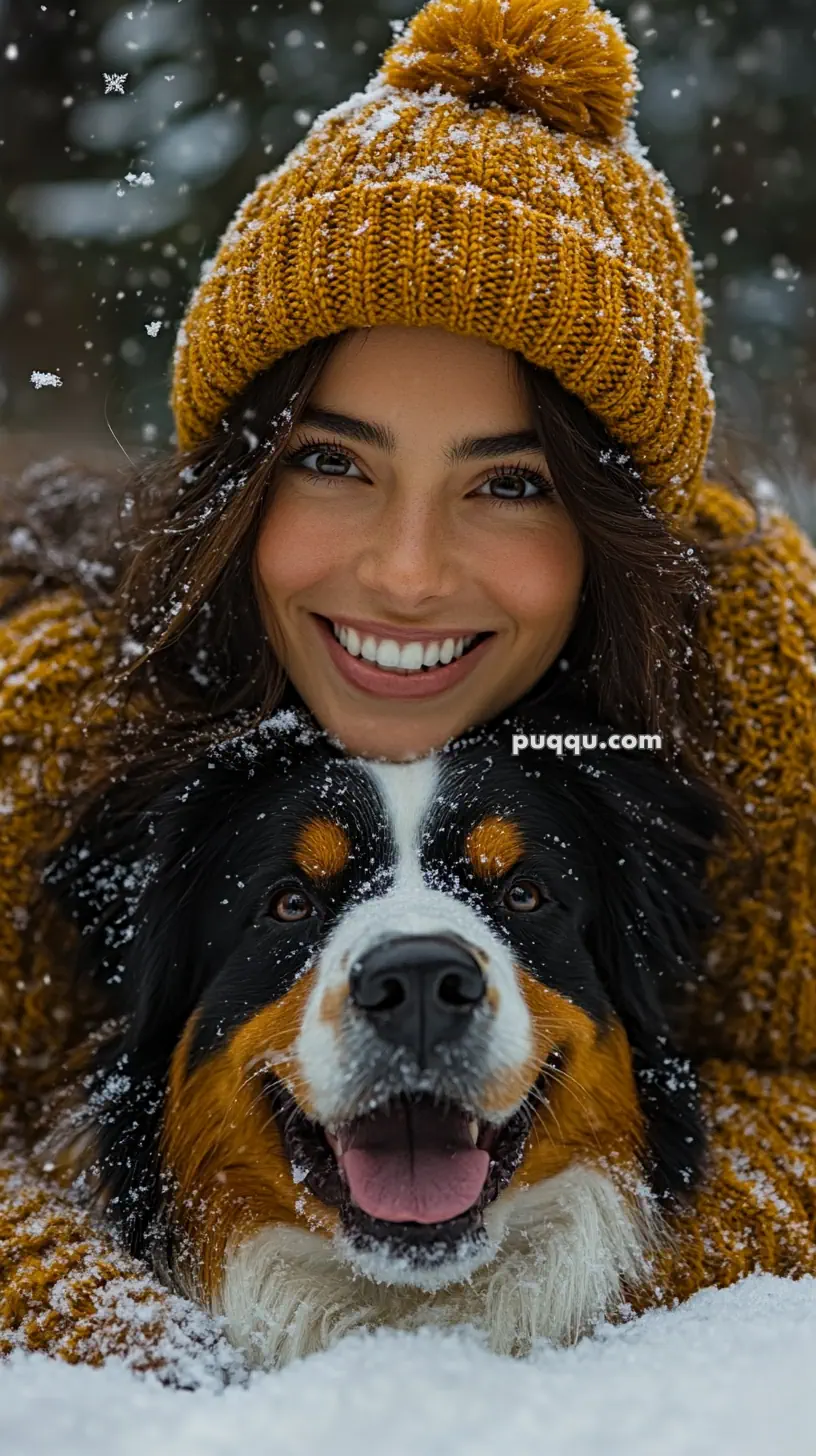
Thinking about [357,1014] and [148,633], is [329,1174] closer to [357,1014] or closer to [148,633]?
[357,1014]

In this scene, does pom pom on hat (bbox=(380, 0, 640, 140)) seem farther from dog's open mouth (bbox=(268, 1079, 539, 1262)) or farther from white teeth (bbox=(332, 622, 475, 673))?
dog's open mouth (bbox=(268, 1079, 539, 1262))

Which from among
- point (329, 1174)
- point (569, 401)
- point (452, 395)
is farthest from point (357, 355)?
point (329, 1174)

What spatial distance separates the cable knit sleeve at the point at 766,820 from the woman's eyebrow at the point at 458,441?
23.1 inches

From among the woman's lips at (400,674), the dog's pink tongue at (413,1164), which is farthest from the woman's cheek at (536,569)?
the dog's pink tongue at (413,1164)

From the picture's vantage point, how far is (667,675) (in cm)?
234

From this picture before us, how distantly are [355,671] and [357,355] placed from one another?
52 centimetres

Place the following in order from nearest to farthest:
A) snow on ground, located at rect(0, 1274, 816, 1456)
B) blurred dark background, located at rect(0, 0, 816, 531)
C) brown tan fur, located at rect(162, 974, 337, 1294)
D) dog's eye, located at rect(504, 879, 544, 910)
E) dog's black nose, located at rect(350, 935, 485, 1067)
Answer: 1. snow on ground, located at rect(0, 1274, 816, 1456)
2. dog's black nose, located at rect(350, 935, 485, 1067)
3. brown tan fur, located at rect(162, 974, 337, 1294)
4. dog's eye, located at rect(504, 879, 544, 910)
5. blurred dark background, located at rect(0, 0, 816, 531)

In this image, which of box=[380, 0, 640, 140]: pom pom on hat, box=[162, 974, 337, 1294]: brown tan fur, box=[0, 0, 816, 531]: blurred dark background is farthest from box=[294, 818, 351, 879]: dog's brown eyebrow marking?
box=[0, 0, 816, 531]: blurred dark background

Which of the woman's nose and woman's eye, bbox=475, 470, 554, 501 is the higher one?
woman's eye, bbox=475, 470, 554, 501

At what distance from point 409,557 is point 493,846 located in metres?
0.47

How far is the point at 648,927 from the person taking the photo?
7.39 feet

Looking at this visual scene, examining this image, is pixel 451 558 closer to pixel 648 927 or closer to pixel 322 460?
pixel 322 460

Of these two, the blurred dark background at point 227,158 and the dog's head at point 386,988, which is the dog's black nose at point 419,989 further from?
the blurred dark background at point 227,158

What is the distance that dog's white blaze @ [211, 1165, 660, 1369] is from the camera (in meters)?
2.02
